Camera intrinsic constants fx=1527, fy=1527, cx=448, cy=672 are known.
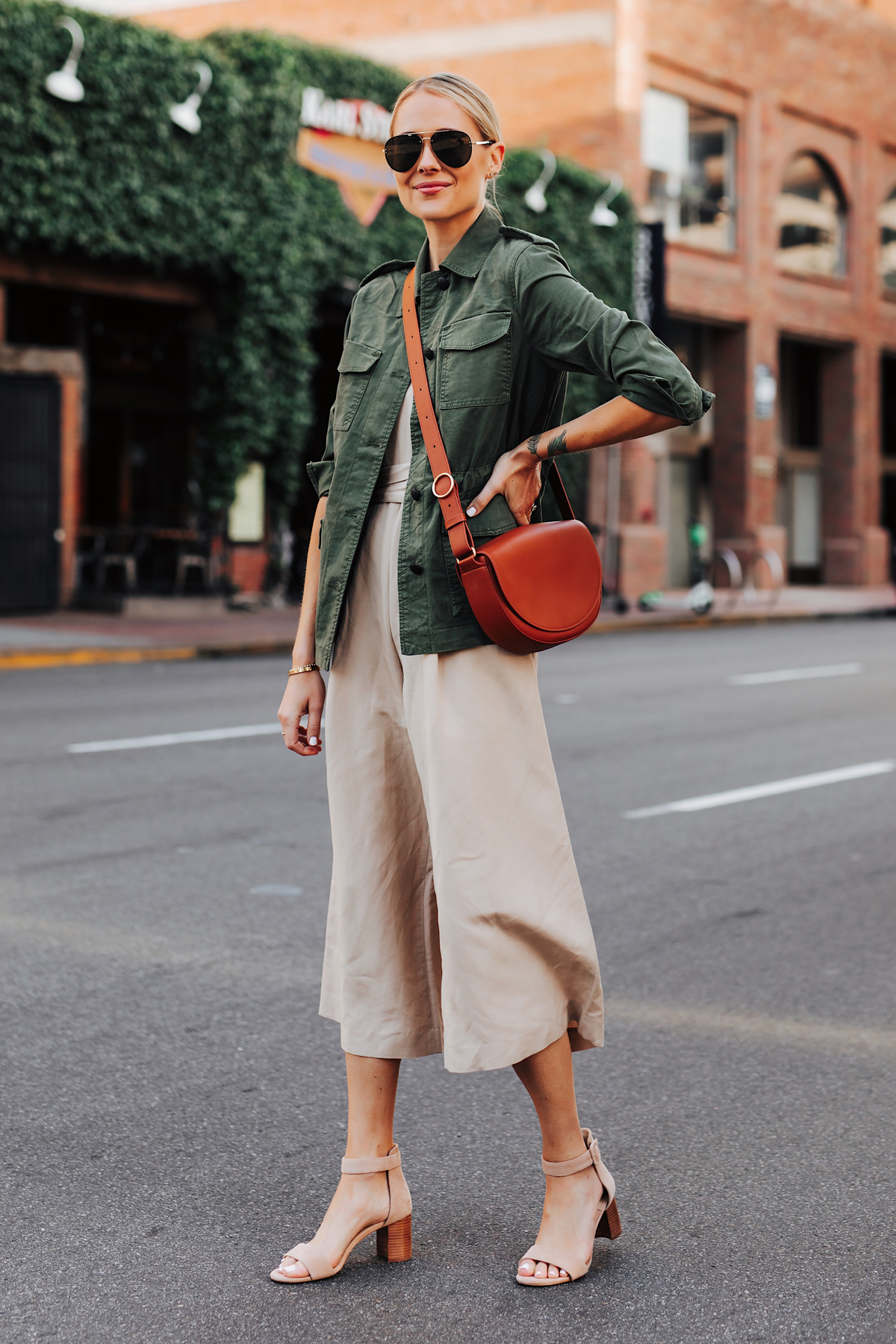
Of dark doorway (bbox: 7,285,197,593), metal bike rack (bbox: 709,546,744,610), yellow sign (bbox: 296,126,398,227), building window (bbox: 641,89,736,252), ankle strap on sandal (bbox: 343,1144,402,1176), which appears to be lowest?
ankle strap on sandal (bbox: 343,1144,402,1176)

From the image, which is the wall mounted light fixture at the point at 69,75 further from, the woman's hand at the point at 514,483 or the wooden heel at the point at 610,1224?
the wooden heel at the point at 610,1224

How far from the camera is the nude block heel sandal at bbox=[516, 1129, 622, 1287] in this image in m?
2.78

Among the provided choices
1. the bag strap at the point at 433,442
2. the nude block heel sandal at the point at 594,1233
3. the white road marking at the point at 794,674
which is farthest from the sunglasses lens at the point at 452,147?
the white road marking at the point at 794,674

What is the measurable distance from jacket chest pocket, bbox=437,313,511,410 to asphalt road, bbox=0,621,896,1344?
160 centimetres

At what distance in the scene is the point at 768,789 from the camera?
823cm

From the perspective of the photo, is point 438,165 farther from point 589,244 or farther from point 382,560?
point 589,244

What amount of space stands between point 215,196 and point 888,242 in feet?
66.9

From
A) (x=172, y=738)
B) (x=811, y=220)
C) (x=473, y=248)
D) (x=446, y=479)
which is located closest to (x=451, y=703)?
(x=446, y=479)

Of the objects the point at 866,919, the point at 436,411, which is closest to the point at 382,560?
the point at 436,411

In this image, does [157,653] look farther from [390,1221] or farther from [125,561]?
[390,1221]

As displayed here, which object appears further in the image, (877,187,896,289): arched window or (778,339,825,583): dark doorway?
(877,187,896,289): arched window

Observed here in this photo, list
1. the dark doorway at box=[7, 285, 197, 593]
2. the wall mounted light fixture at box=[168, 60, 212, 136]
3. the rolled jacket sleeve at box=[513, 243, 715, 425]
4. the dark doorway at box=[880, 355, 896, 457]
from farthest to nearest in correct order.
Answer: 1. the dark doorway at box=[880, 355, 896, 457]
2. the dark doorway at box=[7, 285, 197, 593]
3. the wall mounted light fixture at box=[168, 60, 212, 136]
4. the rolled jacket sleeve at box=[513, 243, 715, 425]

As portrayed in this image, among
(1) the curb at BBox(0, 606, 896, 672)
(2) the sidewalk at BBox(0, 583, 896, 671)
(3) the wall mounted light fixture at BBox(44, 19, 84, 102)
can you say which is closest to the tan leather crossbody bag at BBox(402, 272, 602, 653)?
(1) the curb at BBox(0, 606, 896, 672)

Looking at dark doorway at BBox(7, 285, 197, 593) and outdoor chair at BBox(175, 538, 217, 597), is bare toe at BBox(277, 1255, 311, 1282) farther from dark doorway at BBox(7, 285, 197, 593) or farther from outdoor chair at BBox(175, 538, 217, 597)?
dark doorway at BBox(7, 285, 197, 593)
